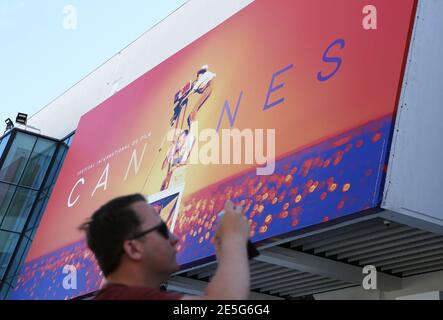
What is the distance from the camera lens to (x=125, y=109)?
14617 millimetres

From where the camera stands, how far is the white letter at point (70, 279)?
12320 millimetres

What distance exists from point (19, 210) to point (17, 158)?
1.58m

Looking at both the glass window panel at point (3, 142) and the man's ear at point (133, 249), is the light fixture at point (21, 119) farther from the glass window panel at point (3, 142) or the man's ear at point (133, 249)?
the man's ear at point (133, 249)

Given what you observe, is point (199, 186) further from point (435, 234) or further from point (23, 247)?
point (23, 247)

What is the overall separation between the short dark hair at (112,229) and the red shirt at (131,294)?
111mm

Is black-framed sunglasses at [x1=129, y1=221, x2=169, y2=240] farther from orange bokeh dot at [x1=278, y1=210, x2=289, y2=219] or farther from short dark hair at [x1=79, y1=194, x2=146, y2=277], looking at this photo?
orange bokeh dot at [x1=278, y1=210, x2=289, y2=219]

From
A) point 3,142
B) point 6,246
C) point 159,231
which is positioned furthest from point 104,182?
point 159,231

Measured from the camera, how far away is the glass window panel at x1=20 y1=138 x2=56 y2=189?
18.9 m

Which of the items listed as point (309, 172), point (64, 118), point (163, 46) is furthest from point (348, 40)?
point (64, 118)

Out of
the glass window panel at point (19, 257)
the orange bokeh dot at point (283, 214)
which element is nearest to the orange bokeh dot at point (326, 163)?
the orange bokeh dot at point (283, 214)

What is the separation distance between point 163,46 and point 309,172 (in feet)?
26.3

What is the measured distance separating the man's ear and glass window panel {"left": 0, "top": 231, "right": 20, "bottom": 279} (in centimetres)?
1627

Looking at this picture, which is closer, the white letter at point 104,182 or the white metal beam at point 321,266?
the white metal beam at point 321,266

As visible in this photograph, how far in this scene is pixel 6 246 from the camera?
1778cm
